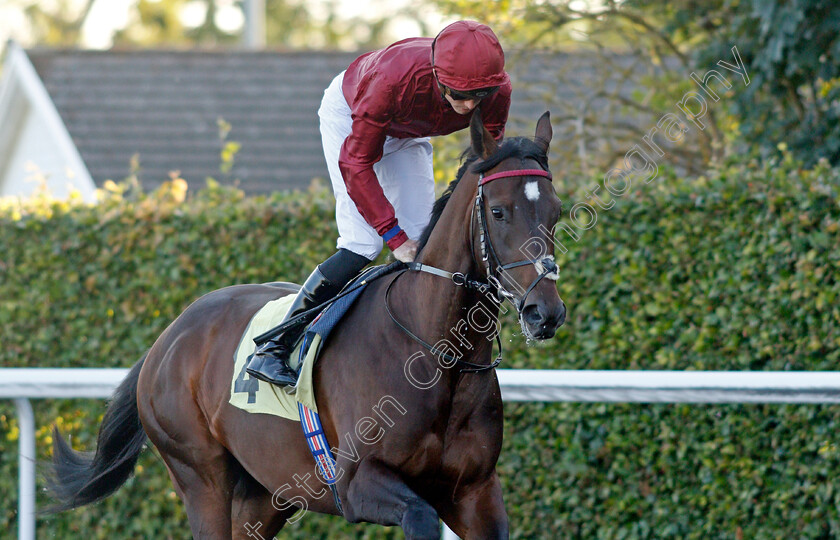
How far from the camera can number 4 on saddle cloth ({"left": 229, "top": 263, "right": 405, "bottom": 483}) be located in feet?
11.0

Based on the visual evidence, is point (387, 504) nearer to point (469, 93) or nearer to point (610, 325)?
point (469, 93)

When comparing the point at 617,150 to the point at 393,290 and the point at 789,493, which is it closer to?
the point at 789,493

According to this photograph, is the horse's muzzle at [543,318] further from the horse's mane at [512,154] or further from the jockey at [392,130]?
the jockey at [392,130]

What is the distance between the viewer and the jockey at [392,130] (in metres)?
3.12

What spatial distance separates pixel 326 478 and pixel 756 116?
12.2 ft

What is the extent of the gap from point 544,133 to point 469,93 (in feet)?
0.90

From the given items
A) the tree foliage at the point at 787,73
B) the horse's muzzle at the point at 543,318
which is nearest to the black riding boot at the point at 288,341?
the horse's muzzle at the point at 543,318

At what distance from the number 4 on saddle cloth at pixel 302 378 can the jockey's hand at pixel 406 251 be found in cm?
13

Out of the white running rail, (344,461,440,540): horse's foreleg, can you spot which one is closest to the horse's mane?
(344,461,440,540): horse's foreleg

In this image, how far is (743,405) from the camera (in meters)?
4.49

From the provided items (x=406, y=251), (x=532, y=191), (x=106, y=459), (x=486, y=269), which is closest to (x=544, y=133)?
(x=532, y=191)

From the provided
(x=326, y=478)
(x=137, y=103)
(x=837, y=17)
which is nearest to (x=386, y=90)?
(x=326, y=478)

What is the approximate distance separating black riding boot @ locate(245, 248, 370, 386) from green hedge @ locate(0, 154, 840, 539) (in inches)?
65.6

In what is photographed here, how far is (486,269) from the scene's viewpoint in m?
3.00
